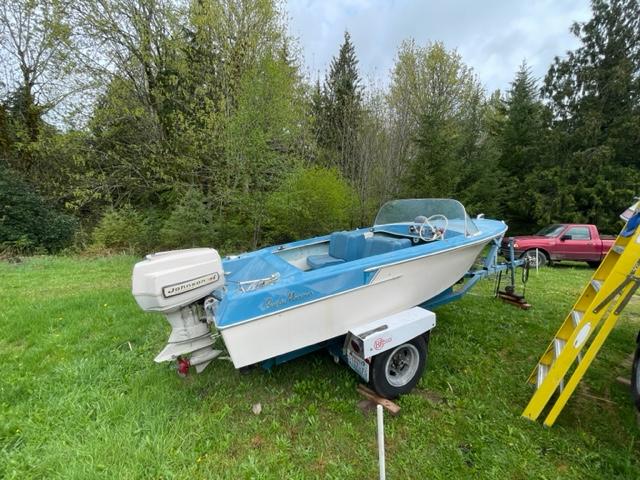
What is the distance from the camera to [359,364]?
2387 millimetres

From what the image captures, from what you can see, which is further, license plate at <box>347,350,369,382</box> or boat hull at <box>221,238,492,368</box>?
license plate at <box>347,350,369,382</box>

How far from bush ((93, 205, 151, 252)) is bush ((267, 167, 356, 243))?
396 centimetres

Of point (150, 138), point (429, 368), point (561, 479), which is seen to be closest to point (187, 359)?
point (429, 368)

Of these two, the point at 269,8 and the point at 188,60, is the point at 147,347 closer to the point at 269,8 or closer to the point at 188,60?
the point at 188,60

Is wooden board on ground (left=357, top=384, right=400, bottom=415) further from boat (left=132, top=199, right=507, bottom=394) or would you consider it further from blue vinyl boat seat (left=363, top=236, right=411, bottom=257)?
blue vinyl boat seat (left=363, top=236, right=411, bottom=257)

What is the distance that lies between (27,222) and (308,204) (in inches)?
334

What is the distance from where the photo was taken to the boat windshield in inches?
132

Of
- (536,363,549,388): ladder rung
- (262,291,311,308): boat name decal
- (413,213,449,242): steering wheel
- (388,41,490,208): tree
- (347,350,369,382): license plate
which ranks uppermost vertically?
(388,41,490,208): tree

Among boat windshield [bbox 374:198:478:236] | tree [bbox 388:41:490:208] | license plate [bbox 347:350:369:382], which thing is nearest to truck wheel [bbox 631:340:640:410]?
boat windshield [bbox 374:198:478:236]

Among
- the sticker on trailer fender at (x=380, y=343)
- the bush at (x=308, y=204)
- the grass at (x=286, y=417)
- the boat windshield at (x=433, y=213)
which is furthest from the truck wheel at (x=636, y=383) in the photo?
the bush at (x=308, y=204)

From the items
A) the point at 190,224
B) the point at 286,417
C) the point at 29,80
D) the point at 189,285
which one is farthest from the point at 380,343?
the point at 29,80

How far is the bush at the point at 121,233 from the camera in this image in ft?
31.2

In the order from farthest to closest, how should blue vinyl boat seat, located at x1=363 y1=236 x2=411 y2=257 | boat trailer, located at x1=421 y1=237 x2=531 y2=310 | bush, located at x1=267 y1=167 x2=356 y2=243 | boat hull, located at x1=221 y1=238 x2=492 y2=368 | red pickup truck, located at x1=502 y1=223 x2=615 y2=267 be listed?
red pickup truck, located at x1=502 y1=223 x2=615 y2=267 < bush, located at x1=267 y1=167 x2=356 y2=243 < boat trailer, located at x1=421 y1=237 x2=531 y2=310 < blue vinyl boat seat, located at x1=363 y1=236 x2=411 y2=257 < boat hull, located at x1=221 y1=238 x2=492 y2=368

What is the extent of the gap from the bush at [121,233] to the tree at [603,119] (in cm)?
1474
